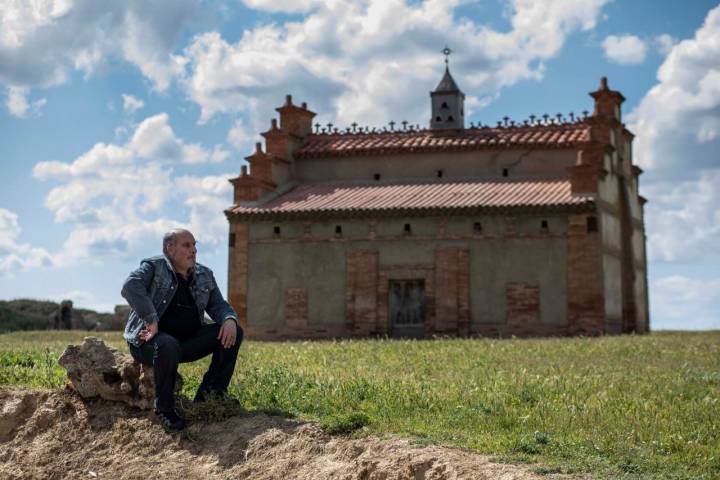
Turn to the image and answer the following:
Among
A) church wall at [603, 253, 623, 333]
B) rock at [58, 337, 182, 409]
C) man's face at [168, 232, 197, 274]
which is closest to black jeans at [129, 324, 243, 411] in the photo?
rock at [58, 337, 182, 409]

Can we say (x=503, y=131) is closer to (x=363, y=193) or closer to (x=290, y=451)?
(x=363, y=193)

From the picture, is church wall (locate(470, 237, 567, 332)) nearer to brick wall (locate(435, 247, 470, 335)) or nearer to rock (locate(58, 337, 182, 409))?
brick wall (locate(435, 247, 470, 335))

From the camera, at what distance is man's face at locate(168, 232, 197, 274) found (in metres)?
10.4

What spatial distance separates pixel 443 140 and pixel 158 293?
2526cm

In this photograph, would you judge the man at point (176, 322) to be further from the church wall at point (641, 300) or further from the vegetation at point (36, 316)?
the vegetation at point (36, 316)

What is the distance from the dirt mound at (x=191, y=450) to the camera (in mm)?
9055

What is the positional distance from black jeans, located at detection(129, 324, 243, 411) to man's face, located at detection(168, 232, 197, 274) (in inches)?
28.9

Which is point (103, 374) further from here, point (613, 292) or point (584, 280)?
point (613, 292)

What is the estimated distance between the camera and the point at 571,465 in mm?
8609

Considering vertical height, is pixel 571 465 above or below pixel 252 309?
below

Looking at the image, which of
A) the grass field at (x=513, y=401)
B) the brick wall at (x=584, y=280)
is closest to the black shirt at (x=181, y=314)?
the grass field at (x=513, y=401)

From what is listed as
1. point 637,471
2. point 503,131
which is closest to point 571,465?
point 637,471

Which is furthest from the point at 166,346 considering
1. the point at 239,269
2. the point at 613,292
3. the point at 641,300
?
the point at 641,300

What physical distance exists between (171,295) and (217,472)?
1.97 meters
